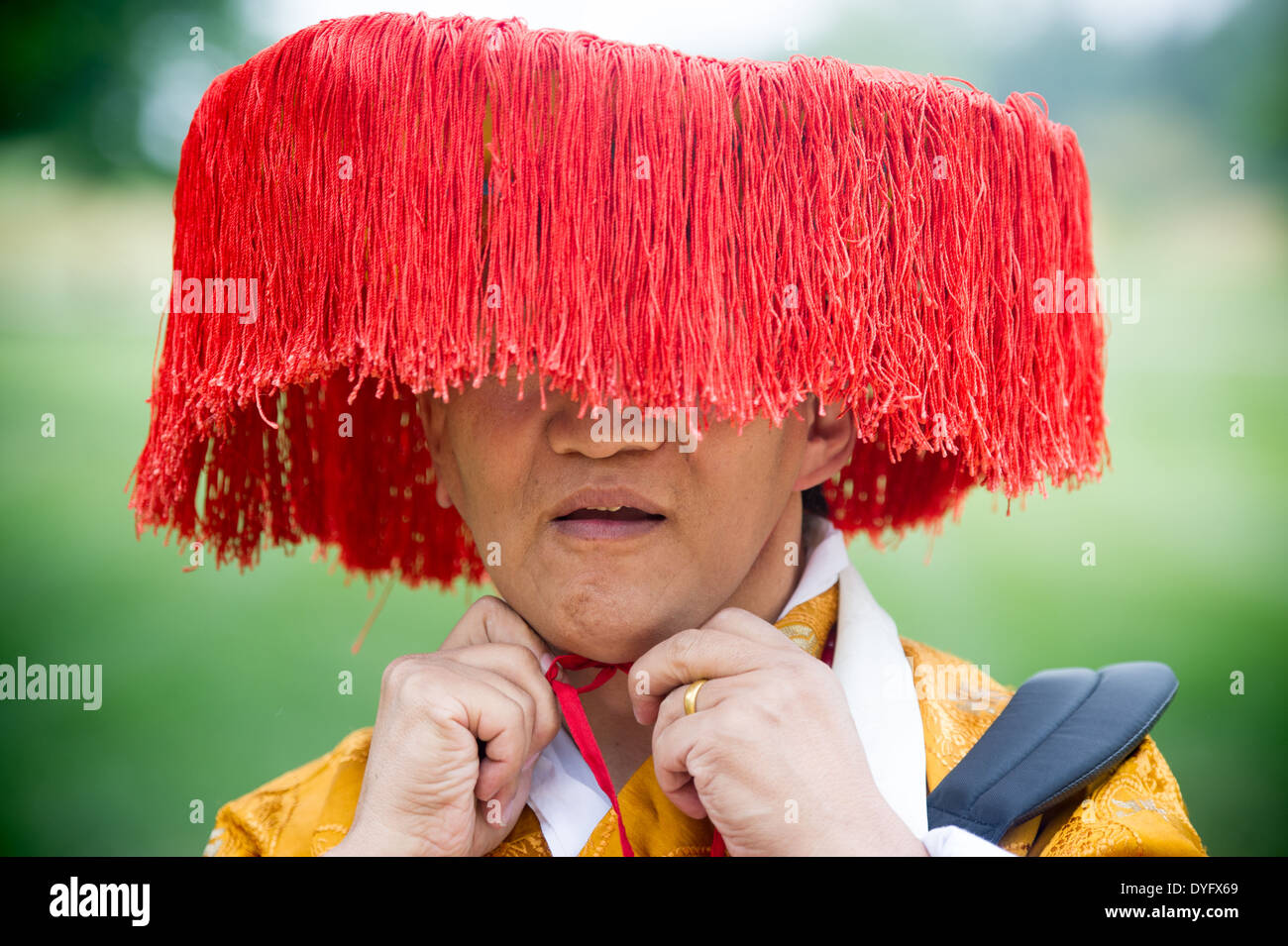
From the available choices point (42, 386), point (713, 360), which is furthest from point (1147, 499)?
point (42, 386)

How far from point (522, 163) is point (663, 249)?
0.12 metres

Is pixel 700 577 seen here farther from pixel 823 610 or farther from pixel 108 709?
pixel 108 709

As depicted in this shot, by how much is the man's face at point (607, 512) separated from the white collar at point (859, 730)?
0.49 feet

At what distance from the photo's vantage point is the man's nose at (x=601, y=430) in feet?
2.86

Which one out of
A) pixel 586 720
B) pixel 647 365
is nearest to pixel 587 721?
pixel 586 720

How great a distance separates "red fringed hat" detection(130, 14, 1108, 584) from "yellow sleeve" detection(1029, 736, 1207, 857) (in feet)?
0.92

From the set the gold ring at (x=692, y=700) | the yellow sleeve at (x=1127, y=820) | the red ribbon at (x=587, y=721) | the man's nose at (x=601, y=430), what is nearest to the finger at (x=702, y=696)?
the gold ring at (x=692, y=700)

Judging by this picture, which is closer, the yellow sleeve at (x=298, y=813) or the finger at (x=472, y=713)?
the finger at (x=472, y=713)

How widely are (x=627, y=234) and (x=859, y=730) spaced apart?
0.51m

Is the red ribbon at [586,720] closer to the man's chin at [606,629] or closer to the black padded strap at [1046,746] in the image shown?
the man's chin at [606,629]

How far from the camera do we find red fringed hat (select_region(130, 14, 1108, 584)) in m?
0.78

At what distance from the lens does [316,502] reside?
1.29 metres

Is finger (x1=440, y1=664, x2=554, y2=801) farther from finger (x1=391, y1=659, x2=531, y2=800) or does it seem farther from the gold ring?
the gold ring

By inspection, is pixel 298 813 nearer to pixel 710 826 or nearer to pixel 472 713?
pixel 472 713
